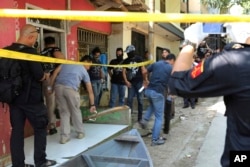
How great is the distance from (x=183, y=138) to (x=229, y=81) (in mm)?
6024

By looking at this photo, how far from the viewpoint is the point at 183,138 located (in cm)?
748

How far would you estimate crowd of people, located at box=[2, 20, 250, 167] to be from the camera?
1646mm

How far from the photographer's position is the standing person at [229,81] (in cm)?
161

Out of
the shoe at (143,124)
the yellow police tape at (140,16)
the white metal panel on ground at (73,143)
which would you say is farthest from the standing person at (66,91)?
the yellow police tape at (140,16)

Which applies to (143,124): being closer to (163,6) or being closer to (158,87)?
(158,87)

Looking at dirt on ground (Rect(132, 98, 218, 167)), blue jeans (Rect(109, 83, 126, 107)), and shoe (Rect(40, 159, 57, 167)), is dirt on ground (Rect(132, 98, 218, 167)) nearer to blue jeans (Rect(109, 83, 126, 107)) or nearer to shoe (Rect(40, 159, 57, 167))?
blue jeans (Rect(109, 83, 126, 107))

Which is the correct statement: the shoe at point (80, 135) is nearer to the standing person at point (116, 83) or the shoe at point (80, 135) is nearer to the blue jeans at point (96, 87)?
the blue jeans at point (96, 87)

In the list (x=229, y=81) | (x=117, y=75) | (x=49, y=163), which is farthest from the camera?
(x=117, y=75)

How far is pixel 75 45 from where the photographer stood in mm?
8156

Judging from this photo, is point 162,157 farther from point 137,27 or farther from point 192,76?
point 137,27

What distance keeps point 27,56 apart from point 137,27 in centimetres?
998

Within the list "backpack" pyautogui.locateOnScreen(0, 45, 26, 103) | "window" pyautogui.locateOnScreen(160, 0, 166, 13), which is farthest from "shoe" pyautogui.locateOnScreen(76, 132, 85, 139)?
"window" pyautogui.locateOnScreen(160, 0, 166, 13)

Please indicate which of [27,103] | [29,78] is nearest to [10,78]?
[29,78]

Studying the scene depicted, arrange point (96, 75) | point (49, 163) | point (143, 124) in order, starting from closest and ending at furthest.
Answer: point (49, 163)
point (143, 124)
point (96, 75)
